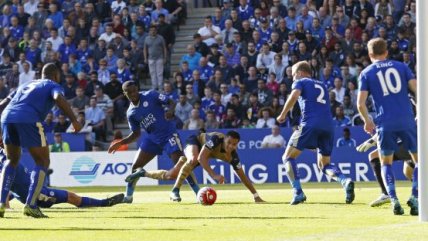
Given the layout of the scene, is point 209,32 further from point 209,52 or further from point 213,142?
point 213,142

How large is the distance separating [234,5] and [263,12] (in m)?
1.41

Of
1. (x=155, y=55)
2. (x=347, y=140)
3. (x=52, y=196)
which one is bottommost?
(x=347, y=140)

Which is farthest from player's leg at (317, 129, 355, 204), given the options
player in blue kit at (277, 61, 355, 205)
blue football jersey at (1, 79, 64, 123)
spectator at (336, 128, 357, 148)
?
spectator at (336, 128, 357, 148)

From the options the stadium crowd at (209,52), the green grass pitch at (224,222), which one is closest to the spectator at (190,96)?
the stadium crowd at (209,52)

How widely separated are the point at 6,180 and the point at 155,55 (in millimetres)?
17091

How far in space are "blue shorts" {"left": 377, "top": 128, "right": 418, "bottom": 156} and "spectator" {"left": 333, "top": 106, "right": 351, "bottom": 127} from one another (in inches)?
559

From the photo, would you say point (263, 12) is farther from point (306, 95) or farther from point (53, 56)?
point (306, 95)

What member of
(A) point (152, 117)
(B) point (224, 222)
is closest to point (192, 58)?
(A) point (152, 117)

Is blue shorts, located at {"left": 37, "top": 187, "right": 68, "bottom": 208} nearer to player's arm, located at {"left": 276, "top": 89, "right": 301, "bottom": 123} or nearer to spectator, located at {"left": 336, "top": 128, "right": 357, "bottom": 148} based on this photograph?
player's arm, located at {"left": 276, "top": 89, "right": 301, "bottom": 123}

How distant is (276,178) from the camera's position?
27797 mm

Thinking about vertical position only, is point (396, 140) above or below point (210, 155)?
above

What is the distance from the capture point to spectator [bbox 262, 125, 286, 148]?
2797 centimetres

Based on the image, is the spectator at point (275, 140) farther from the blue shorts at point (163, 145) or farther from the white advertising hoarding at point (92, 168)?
the blue shorts at point (163, 145)

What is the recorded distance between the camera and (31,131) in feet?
49.8
